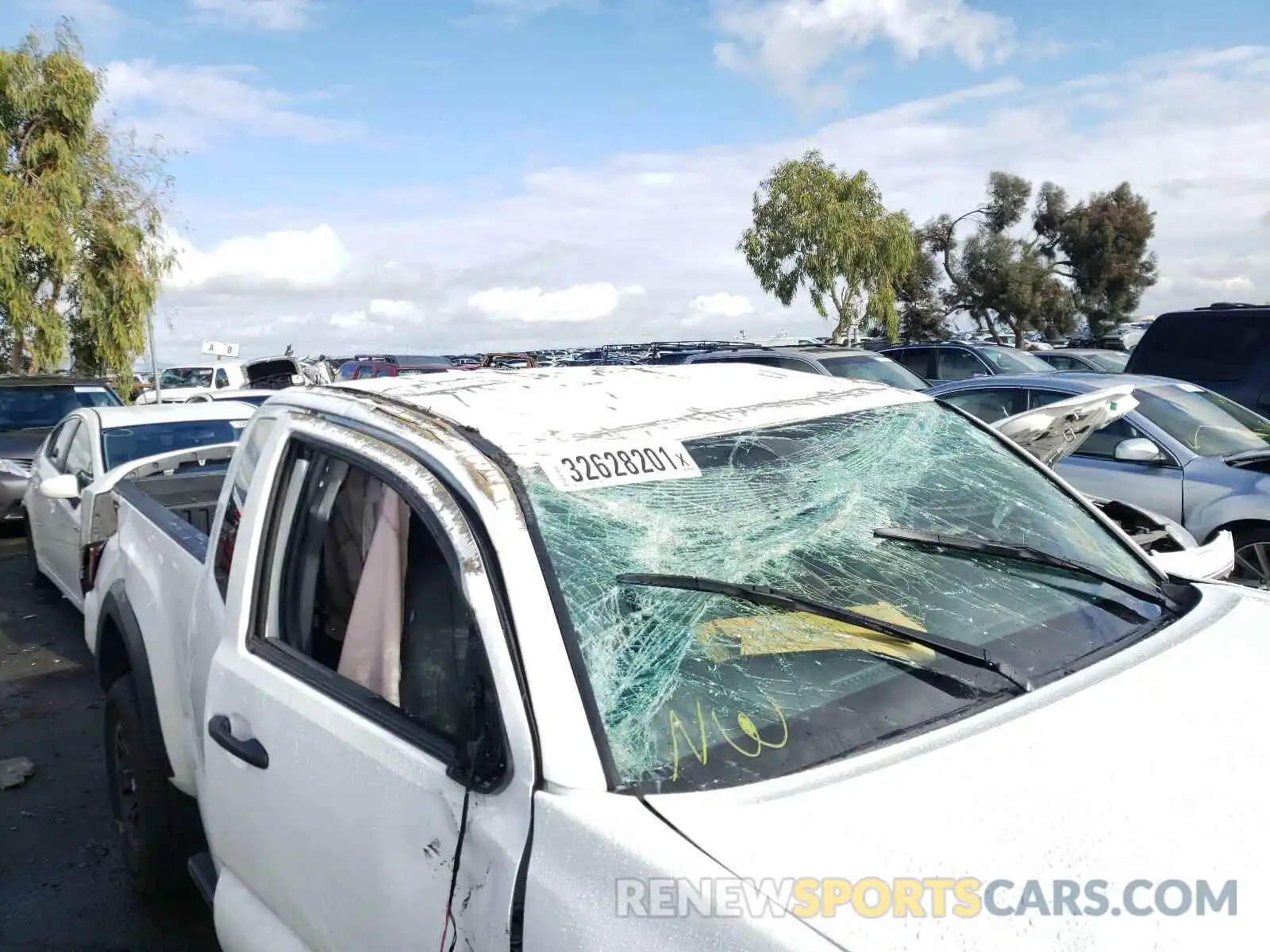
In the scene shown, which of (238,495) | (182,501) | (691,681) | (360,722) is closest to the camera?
(691,681)

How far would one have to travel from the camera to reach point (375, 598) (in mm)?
2371

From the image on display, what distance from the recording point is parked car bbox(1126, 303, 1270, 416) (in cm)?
856

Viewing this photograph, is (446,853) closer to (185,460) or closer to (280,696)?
(280,696)

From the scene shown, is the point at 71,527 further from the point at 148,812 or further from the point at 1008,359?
the point at 1008,359

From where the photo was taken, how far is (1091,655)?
6.92ft

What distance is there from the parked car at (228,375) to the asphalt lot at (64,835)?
16409mm

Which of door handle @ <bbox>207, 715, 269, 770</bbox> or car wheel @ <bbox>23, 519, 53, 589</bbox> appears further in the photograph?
car wheel @ <bbox>23, 519, 53, 589</bbox>

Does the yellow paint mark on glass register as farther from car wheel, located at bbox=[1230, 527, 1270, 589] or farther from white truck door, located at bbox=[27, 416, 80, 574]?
white truck door, located at bbox=[27, 416, 80, 574]

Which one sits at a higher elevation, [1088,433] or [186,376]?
[186,376]

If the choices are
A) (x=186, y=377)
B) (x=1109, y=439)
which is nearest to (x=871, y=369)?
(x=1109, y=439)

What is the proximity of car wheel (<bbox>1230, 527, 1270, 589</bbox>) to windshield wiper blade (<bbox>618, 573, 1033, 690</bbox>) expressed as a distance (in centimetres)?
501

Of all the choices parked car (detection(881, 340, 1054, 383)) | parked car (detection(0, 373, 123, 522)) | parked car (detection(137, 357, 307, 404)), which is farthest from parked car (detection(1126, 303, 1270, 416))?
parked car (detection(137, 357, 307, 404))

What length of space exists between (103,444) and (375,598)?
6056 millimetres

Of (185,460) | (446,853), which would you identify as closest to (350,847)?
(446,853)
